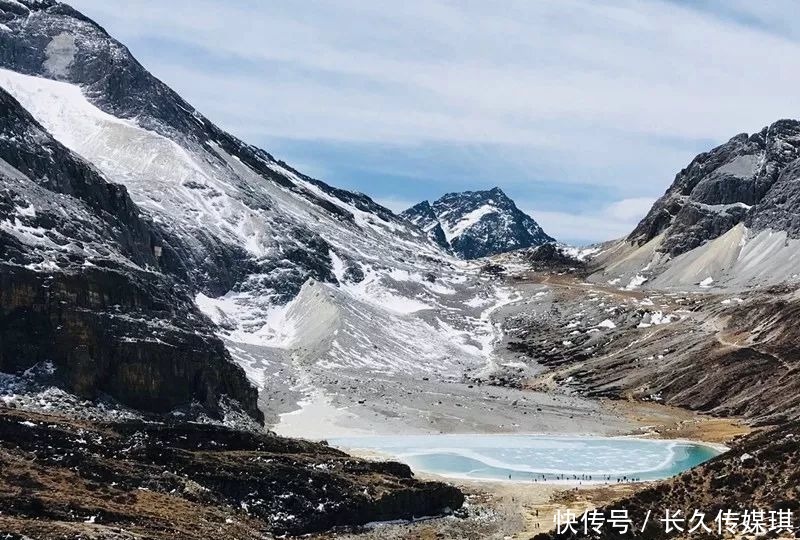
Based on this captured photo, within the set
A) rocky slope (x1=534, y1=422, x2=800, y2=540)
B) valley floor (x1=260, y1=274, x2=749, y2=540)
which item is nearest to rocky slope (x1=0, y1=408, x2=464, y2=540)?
valley floor (x1=260, y1=274, x2=749, y2=540)

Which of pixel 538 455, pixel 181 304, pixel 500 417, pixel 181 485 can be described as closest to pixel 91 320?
pixel 181 304

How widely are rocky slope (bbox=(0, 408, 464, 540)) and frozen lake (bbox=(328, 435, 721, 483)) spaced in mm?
21781

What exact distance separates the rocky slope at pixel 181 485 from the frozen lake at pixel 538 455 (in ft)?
71.5

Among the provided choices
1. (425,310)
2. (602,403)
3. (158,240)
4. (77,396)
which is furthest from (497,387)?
(77,396)

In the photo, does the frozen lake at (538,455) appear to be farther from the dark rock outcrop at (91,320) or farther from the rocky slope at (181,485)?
the rocky slope at (181,485)

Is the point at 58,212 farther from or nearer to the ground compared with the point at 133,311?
farther from the ground

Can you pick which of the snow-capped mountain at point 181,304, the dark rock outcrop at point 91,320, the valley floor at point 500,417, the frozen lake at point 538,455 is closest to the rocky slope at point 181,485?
the valley floor at point 500,417

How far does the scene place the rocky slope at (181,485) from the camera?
4338 cm

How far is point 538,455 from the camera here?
9556cm

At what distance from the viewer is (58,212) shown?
90.1 metres

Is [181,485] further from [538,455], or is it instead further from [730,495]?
[538,455]

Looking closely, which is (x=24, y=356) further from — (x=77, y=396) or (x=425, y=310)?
(x=425, y=310)

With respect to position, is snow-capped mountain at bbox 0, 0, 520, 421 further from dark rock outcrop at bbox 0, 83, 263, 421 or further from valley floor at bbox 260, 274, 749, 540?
valley floor at bbox 260, 274, 749, 540

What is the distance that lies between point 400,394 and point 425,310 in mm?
71449
